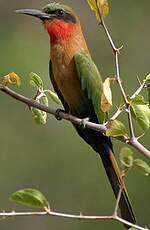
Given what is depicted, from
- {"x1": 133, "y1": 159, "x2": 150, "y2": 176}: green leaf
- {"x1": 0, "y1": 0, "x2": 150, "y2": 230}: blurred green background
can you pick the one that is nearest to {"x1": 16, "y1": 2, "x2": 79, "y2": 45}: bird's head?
{"x1": 133, "y1": 159, "x2": 150, "y2": 176}: green leaf

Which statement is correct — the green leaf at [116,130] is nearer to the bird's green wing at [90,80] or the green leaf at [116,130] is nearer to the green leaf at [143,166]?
the green leaf at [143,166]

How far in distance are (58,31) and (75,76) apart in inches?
8.1

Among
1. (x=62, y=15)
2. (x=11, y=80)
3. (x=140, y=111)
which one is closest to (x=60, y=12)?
(x=62, y=15)

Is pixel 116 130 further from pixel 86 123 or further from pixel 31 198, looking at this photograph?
pixel 31 198

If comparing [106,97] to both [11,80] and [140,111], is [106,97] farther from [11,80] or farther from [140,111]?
[11,80]

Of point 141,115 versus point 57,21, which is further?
point 57,21

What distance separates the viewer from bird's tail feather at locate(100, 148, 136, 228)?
3.34m

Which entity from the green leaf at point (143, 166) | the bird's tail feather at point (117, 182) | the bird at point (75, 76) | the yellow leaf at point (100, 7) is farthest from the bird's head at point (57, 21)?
the green leaf at point (143, 166)

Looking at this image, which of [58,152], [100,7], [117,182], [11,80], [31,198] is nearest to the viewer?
[31,198]

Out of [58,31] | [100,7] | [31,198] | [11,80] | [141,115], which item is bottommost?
[31,198]

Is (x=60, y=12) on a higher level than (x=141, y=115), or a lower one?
higher

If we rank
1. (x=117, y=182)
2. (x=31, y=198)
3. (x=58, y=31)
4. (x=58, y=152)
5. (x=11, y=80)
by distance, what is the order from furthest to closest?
(x=58, y=152) < (x=58, y=31) < (x=117, y=182) < (x=11, y=80) < (x=31, y=198)

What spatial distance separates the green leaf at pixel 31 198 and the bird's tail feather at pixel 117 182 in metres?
0.91

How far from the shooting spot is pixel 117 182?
3576 millimetres
